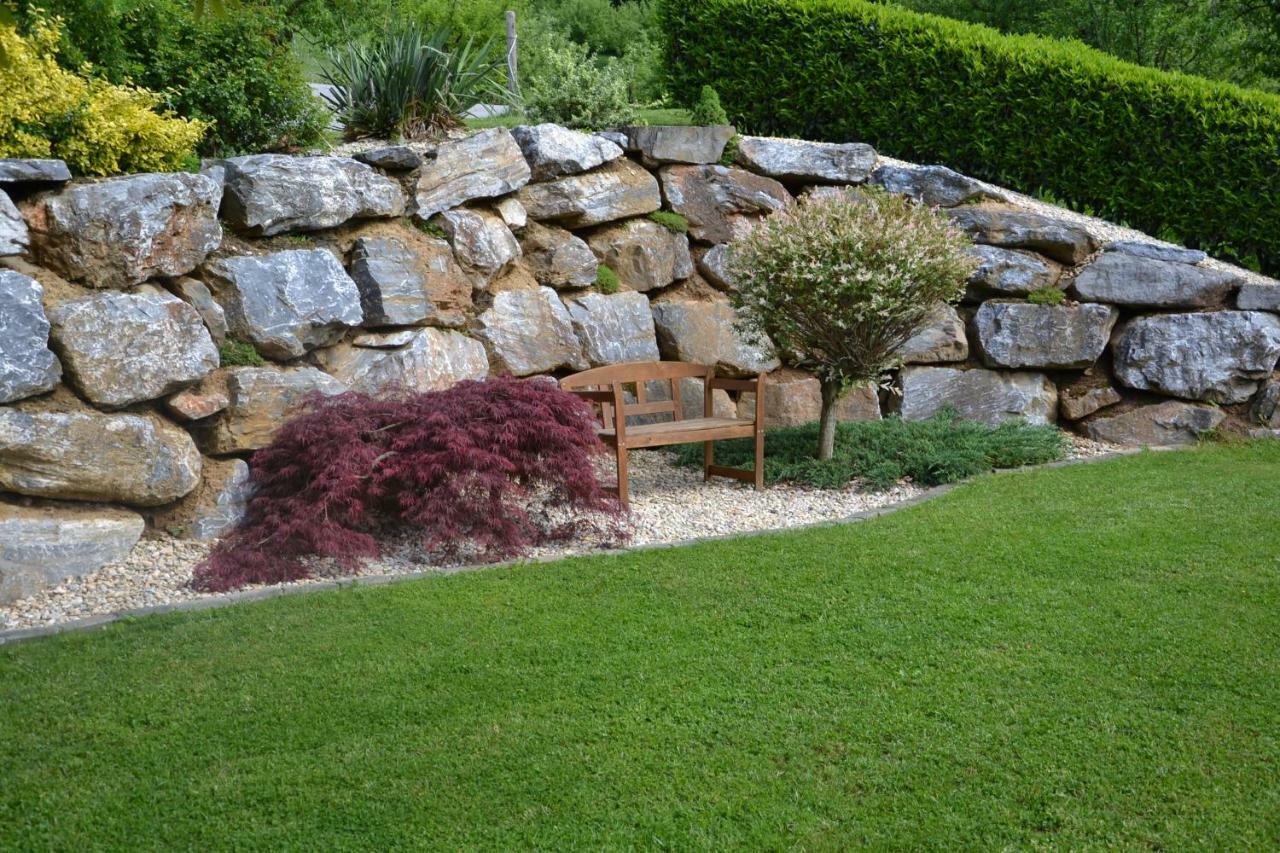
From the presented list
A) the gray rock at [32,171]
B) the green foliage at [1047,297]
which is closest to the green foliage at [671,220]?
the green foliage at [1047,297]

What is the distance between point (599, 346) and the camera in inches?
314

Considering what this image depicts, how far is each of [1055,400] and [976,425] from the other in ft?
4.52

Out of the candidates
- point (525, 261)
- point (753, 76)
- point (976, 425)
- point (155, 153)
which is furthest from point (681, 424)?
point (753, 76)

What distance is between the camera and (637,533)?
607 cm

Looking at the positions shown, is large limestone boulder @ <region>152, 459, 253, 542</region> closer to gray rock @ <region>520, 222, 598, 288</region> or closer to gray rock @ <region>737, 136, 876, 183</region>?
gray rock @ <region>520, 222, 598, 288</region>

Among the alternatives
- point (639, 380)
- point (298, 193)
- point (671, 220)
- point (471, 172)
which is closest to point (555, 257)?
point (471, 172)

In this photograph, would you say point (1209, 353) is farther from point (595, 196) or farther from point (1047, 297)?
point (595, 196)

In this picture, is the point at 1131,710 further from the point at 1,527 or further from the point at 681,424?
the point at 1,527

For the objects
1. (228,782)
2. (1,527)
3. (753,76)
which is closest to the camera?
(228,782)

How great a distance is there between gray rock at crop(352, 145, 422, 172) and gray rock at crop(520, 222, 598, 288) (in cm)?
100

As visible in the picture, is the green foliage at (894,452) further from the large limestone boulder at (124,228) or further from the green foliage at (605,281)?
the large limestone boulder at (124,228)

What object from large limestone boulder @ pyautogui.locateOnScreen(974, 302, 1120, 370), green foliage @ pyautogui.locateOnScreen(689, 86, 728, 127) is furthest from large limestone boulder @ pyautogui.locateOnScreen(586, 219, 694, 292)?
large limestone boulder @ pyautogui.locateOnScreen(974, 302, 1120, 370)

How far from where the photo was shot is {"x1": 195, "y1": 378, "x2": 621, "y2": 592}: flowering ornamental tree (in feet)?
17.5

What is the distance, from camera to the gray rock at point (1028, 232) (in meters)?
8.88
